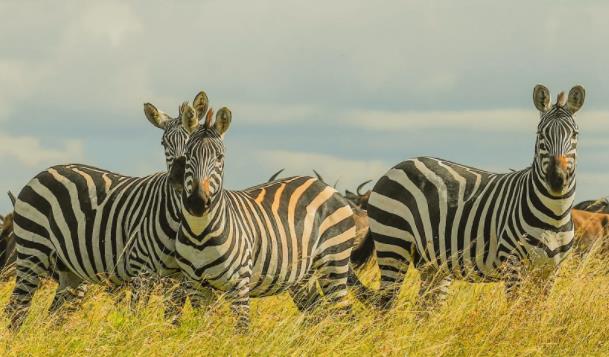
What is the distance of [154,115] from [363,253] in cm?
386

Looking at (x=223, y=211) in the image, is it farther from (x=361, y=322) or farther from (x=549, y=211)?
(x=549, y=211)

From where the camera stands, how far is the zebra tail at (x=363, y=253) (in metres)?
14.2

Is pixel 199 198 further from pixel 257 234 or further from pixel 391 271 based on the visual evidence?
pixel 391 271

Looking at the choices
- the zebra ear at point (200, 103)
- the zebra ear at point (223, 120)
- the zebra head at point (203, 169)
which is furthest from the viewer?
the zebra ear at point (200, 103)

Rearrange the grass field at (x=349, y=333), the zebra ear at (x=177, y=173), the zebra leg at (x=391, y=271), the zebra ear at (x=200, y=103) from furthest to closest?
the zebra leg at (x=391, y=271) → the zebra ear at (x=200, y=103) → the zebra ear at (x=177, y=173) → the grass field at (x=349, y=333)

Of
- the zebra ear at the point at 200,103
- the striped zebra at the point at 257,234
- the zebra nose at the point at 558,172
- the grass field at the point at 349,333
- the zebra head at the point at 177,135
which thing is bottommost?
the grass field at the point at 349,333

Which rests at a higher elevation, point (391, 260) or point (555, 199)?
point (555, 199)

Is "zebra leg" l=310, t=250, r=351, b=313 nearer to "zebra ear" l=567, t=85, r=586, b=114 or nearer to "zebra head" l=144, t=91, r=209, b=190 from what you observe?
"zebra head" l=144, t=91, r=209, b=190

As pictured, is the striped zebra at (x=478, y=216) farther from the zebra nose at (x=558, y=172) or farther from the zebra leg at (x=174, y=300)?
the zebra leg at (x=174, y=300)

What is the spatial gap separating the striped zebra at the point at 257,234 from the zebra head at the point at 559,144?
201cm

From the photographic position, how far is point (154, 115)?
11.5 m

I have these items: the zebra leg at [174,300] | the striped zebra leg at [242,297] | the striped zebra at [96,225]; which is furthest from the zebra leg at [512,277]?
the striped zebra at [96,225]

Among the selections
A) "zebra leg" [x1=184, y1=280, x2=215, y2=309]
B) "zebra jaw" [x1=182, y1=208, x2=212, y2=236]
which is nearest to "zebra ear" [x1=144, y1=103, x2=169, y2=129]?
"zebra jaw" [x1=182, y1=208, x2=212, y2=236]

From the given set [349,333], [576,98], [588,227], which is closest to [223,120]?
[349,333]
